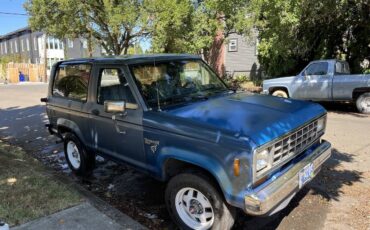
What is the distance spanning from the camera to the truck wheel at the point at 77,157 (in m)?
5.54

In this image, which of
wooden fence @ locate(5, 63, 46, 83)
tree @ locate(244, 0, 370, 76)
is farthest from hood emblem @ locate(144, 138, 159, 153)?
wooden fence @ locate(5, 63, 46, 83)

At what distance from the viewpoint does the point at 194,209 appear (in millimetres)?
3730

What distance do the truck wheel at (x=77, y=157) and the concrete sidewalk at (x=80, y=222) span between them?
144 centimetres

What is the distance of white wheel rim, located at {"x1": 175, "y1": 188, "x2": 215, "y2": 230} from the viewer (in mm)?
3604

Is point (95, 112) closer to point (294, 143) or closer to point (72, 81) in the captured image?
point (72, 81)

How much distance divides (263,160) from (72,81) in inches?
142

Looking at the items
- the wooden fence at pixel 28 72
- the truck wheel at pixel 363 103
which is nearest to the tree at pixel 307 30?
the truck wheel at pixel 363 103

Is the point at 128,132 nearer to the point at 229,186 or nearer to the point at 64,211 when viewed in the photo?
the point at 64,211

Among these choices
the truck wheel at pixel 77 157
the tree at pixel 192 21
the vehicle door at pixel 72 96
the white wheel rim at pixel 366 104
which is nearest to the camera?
the vehicle door at pixel 72 96

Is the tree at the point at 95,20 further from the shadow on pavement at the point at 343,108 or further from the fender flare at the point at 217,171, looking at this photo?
the fender flare at the point at 217,171

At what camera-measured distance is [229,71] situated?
27516mm

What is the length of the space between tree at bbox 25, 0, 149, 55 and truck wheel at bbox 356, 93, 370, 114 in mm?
9376

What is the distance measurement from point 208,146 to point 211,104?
0.92 m

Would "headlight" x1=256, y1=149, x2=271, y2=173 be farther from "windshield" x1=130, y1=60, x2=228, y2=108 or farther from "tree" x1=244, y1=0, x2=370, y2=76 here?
"tree" x1=244, y1=0, x2=370, y2=76
